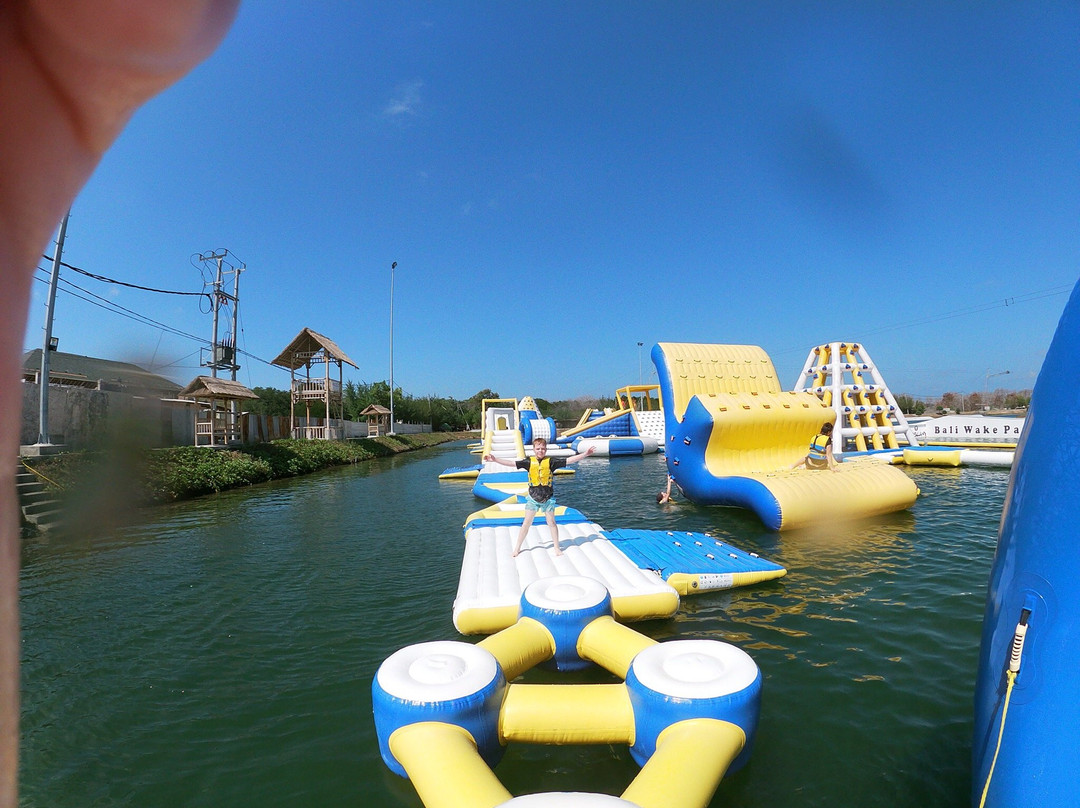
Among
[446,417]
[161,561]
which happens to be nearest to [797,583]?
[161,561]

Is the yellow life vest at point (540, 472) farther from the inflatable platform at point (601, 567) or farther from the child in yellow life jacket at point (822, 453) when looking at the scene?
the child in yellow life jacket at point (822, 453)

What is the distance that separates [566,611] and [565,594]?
0.22m

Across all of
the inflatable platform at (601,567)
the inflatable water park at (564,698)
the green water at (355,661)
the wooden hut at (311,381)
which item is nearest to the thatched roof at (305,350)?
the wooden hut at (311,381)

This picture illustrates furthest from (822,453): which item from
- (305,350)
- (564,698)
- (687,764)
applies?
(305,350)

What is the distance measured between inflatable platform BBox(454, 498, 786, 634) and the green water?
8.9 inches


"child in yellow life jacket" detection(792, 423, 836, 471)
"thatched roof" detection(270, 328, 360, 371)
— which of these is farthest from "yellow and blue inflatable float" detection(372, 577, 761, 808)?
"thatched roof" detection(270, 328, 360, 371)

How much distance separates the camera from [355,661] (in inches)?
167

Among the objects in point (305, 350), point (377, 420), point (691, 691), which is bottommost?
point (691, 691)

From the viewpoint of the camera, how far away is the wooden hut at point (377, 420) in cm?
3144

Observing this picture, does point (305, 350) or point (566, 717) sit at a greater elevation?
point (305, 350)

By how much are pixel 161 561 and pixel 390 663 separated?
18.6 feet

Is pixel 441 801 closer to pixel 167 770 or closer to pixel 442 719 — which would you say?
pixel 442 719

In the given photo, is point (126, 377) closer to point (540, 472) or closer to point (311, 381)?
point (540, 472)

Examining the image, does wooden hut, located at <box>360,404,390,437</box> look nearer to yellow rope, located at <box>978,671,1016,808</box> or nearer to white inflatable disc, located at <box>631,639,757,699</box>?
white inflatable disc, located at <box>631,639,757,699</box>
